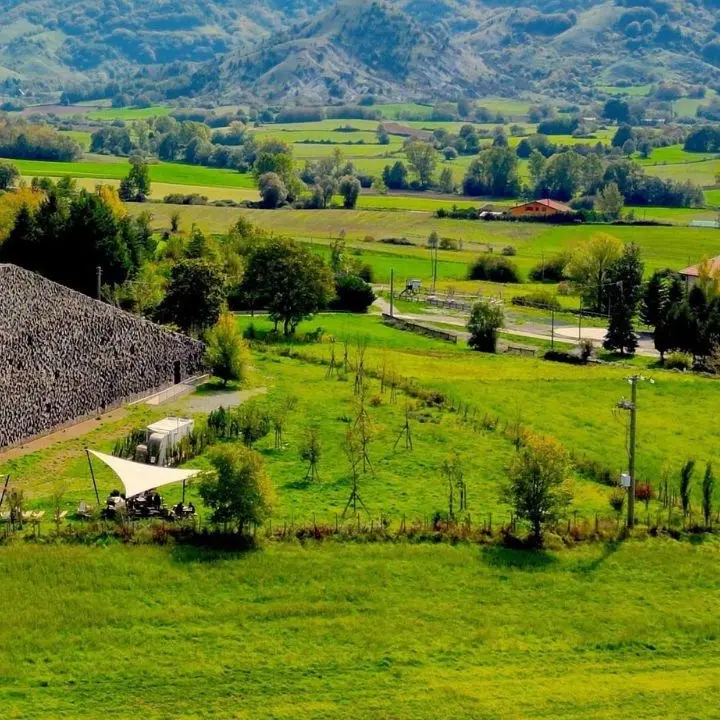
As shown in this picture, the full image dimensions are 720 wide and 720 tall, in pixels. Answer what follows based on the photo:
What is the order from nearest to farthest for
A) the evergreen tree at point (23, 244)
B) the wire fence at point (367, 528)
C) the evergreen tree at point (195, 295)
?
the wire fence at point (367, 528) → the evergreen tree at point (195, 295) → the evergreen tree at point (23, 244)

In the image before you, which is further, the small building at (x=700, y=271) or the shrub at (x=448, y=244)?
the shrub at (x=448, y=244)

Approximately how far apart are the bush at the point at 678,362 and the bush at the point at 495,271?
42660 millimetres

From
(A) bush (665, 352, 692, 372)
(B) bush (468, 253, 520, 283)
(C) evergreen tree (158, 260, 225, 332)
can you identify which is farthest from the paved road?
(B) bush (468, 253, 520, 283)

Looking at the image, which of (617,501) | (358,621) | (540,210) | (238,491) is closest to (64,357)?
(238,491)

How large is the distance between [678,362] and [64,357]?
3874 centimetres

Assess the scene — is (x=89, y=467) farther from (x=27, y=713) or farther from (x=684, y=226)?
(x=684, y=226)

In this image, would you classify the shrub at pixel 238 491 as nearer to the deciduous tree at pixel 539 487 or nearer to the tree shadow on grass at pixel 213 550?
the tree shadow on grass at pixel 213 550

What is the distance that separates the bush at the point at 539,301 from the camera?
10188 cm

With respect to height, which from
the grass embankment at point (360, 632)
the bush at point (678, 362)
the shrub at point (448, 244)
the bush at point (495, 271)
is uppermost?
the shrub at point (448, 244)

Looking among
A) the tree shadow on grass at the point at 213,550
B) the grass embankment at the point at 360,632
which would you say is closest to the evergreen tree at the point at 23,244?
the tree shadow on grass at the point at 213,550

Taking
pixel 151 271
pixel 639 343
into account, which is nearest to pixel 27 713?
pixel 151 271

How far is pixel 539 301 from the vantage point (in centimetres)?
10262

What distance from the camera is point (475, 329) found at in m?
79.7

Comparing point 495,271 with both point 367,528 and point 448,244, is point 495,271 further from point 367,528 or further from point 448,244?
point 367,528
